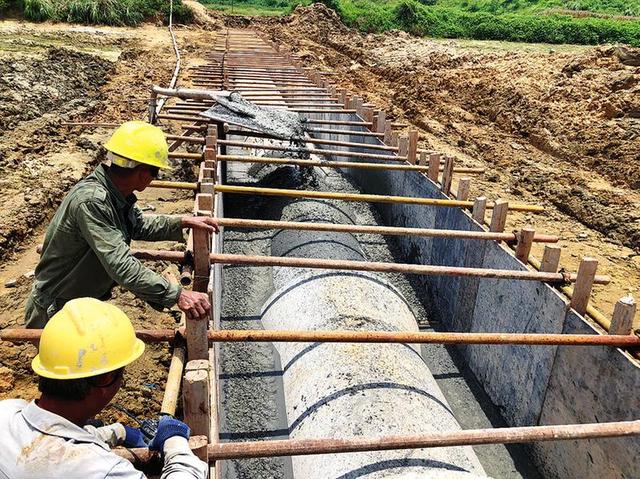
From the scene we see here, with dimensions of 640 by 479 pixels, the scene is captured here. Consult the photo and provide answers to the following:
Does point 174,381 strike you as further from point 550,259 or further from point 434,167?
point 434,167

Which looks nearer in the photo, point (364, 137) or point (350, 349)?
point (350, 349)

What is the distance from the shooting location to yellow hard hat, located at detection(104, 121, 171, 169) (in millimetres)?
3551

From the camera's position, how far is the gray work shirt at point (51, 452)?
1951 millimetres

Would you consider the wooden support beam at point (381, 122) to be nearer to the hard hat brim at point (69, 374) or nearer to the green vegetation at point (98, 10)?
the hard hat brim at point (69, 374)

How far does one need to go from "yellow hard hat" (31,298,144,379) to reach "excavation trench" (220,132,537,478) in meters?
2.20

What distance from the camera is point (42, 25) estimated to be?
1004 inches

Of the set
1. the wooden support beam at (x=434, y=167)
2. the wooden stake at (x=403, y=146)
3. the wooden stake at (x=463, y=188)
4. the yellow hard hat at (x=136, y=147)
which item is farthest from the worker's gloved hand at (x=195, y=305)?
the wooden stake at (x=403, y=146)

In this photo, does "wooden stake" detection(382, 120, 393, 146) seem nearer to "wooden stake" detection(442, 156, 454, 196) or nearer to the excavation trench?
the excavation trench

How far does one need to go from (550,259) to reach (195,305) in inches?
139

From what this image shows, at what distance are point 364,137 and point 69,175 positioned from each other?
19.8 ft

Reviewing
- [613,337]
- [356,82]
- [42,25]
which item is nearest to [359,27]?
[356,82]

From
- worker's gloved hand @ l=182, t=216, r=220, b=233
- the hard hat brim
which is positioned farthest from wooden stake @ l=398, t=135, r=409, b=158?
the hard hat brim

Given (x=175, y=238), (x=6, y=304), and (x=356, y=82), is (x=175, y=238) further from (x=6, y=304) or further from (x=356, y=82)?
(x=356, y=82)

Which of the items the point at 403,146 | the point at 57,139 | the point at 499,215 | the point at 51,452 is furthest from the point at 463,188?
the point at 57,139
